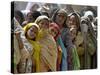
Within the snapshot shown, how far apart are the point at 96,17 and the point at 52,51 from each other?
0.55 meters

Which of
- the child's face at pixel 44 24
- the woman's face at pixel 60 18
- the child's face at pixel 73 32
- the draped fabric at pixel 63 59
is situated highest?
the woman's face at pixel 60 18

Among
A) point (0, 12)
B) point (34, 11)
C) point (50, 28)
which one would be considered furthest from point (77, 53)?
point (0, 12)

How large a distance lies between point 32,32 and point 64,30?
29cm

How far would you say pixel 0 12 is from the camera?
1.72 metres

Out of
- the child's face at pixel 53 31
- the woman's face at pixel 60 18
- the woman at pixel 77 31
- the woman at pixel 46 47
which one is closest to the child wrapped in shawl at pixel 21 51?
the woman at pixel 46 47

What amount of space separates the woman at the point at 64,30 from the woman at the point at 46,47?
9cm

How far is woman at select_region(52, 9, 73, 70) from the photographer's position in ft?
6.08

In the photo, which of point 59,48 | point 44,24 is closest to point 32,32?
point 44,24

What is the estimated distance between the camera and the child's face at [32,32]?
177 cm

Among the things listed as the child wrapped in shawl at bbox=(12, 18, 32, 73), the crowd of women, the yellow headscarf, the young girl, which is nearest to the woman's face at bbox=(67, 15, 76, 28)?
the crowd of women

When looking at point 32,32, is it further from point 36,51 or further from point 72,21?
point 72,21

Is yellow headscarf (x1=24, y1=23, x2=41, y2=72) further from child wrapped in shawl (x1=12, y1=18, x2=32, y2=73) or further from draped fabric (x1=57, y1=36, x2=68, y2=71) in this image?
draped fabric (x1=57, y1=36, x2=68, y2=71)

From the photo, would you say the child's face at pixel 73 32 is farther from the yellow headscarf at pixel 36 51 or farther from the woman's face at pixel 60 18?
the yellow headscarf at pixel 36 51

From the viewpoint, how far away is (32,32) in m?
1.78
